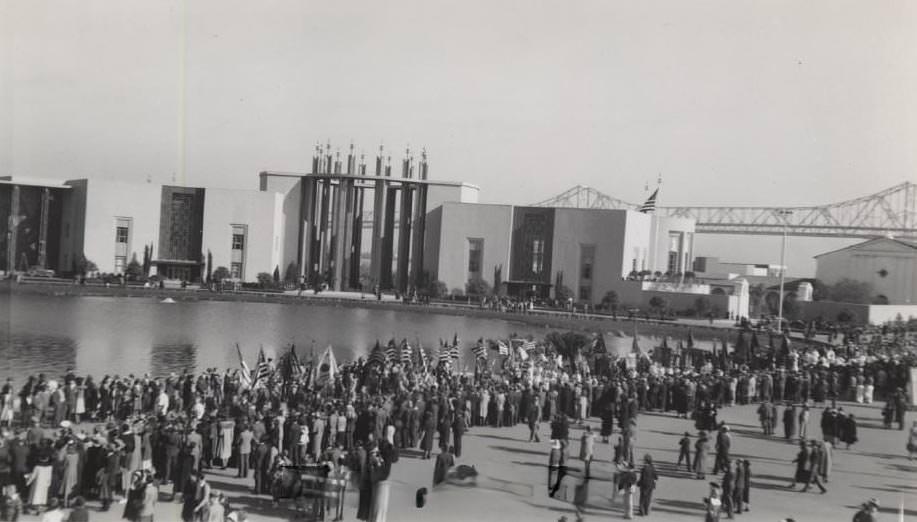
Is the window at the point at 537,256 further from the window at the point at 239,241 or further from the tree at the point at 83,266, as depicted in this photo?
the tree at the point at 83,266

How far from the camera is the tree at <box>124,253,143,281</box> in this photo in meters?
53.1

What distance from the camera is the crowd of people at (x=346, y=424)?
11.9 m

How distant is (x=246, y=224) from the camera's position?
59938 millimetres

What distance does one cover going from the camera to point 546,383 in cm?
2002

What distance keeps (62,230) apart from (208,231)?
31.8 ft

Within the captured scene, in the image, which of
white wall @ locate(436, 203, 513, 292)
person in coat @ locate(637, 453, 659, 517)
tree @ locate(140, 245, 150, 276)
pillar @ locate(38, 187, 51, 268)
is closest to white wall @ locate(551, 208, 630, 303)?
white wall @ locate(436, 203, 513, 292)

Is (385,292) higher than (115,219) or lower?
lower

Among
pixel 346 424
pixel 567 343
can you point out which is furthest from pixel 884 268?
pixel 346 424

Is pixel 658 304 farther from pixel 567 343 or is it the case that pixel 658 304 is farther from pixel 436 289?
pixel 567 343

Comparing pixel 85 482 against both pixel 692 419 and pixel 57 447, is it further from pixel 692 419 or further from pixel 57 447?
pixel 692 419

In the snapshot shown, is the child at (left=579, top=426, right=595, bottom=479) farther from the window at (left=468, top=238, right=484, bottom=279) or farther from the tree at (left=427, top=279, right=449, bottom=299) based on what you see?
the window at (left=468, top=238, right=484, bottom=279)

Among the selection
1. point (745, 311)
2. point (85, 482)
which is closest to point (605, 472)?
point (85, 482)

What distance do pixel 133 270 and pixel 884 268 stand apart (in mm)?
51031

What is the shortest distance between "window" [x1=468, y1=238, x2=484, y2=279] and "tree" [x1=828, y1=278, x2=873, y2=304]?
973 inches
